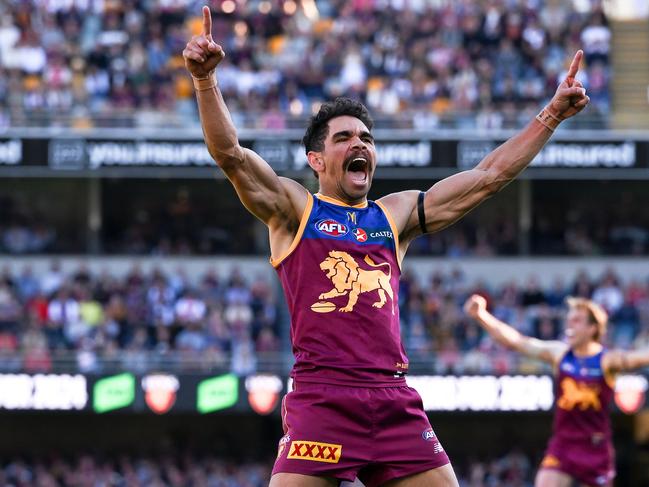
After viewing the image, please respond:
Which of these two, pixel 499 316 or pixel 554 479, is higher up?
pixel 499 316

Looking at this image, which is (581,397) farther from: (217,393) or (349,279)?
(217,393)

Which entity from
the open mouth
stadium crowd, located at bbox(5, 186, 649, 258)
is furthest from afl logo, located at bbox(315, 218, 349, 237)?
stadium crowd, located at bbox(5, 186, 649, 258)

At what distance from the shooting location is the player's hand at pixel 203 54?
645 cm

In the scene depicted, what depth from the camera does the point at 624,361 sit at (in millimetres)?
11781

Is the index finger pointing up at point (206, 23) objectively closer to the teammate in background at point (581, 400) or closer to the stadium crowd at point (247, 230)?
the teammate in background at point (581, 400)

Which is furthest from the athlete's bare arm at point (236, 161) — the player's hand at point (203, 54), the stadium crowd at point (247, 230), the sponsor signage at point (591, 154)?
the stadium crowd at point (247, 230)

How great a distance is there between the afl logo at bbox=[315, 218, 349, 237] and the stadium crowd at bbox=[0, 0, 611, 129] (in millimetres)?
15314

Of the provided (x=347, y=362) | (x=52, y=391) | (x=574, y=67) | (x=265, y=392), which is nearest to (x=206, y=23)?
(x=347, y=362)

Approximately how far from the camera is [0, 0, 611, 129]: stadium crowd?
22.8 metres

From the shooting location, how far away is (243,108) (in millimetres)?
22844

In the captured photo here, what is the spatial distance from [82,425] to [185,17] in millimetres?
7205

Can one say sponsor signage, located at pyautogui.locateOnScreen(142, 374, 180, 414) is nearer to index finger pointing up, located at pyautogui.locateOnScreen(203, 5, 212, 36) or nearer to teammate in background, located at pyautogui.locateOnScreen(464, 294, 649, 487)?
teammate in background, located at pyautogui.locateOnScreen(464, 294, 649, 487)

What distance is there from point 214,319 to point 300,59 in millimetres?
5276

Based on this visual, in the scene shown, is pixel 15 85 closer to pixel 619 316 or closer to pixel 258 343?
pixel 258 343
